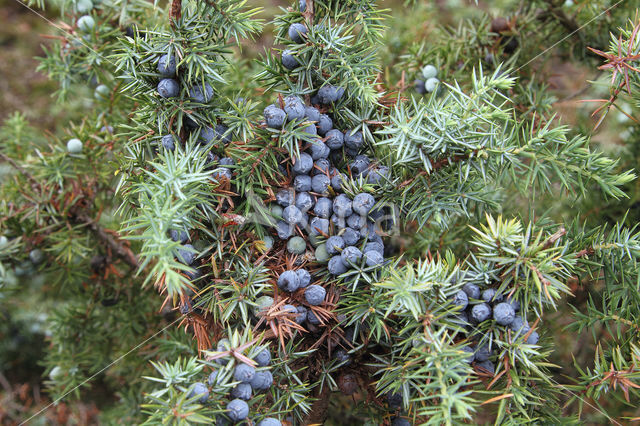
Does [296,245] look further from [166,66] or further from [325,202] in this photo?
[166,66]

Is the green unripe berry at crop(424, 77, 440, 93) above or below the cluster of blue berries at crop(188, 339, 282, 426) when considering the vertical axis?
above

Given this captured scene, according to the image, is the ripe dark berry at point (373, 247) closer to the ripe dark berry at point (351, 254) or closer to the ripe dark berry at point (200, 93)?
the ripe dark berry at point (351, 254)

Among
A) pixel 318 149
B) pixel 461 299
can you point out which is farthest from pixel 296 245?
pixel 461 299

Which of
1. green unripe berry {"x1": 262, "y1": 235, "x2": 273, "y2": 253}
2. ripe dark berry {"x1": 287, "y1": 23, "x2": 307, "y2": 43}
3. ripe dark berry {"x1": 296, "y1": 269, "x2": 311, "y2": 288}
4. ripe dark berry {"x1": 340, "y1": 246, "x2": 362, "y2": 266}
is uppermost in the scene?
ripe dark berry {"x1": 287, "y1": 23, "x2": 307, "y2": 43}

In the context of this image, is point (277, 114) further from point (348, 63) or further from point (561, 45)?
point (561, 45)

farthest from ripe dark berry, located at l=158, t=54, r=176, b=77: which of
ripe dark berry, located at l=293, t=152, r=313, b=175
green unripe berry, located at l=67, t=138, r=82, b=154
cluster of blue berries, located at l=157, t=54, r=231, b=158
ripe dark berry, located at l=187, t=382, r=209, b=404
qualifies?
green unripe berry, located at l=67, t=138, r=82, b=154

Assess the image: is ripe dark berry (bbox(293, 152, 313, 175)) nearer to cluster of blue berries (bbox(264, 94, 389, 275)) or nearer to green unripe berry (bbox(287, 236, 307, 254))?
cluster of blue berries (bbox(264, 94, 389, 275))
